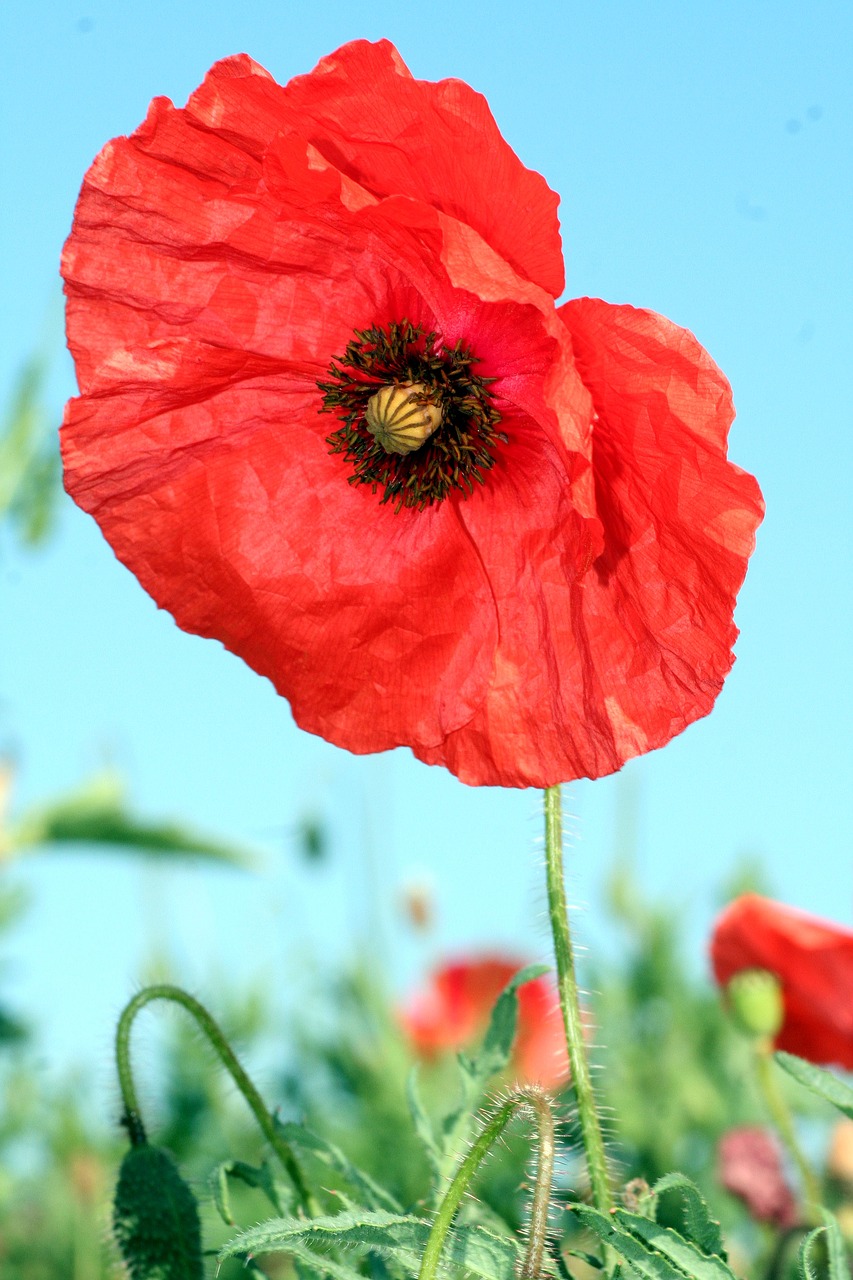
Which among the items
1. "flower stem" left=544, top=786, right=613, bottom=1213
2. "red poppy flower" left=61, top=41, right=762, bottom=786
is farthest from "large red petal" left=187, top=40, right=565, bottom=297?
"flower stem" left=544, top=786, right=613, bottom=1213

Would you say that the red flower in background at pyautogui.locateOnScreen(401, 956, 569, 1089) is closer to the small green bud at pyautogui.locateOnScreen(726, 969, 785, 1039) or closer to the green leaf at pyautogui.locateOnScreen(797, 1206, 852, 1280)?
the small green bud at pyautogui.locateOnScreen(726, 969, 785, 1039)

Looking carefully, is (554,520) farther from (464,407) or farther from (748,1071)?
(748,1071)

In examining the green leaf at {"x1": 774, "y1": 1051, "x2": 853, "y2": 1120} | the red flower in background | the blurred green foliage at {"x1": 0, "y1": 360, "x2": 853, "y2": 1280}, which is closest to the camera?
the green leaf at {"x1": 774, "y1": 1051, "x2": 853, "y2": 1120}

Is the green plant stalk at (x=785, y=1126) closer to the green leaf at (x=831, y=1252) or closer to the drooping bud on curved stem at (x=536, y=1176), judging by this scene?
the green leaf at (x=831, y=1252)

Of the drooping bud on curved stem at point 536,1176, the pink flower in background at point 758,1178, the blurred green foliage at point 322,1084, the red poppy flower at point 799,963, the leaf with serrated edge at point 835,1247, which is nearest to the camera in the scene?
the drooping bud on curved stem at point 536,1176

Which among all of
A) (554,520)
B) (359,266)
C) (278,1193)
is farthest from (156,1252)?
(359,266)

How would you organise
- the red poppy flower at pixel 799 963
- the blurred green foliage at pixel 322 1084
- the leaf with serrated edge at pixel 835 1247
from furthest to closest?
1. the blurred green foliage at pixel 322 1084
2. the red poppy flower at pixel 799 963
3. the leaf with serrated edge at pixel 835 1247

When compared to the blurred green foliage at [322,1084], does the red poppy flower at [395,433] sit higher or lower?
higher

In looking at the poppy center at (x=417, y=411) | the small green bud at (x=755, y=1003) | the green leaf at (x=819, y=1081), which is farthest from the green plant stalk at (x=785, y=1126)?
the poppy center at (x=417, y=411)
